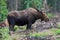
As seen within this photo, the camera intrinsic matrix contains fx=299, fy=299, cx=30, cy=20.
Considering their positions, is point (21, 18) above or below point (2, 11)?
above

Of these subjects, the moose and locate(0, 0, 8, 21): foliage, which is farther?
locate(0, 0, 8, 21): foliage

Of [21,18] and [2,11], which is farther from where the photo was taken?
[2,11]

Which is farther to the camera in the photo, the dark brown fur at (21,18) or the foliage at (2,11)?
the foliage at (2,11)

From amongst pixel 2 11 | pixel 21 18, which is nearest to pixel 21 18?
pixel 21 18

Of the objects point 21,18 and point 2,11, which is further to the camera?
point 2,11

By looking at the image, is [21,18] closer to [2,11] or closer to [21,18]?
[21,18]

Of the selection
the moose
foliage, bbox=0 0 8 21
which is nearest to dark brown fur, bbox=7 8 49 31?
the moose

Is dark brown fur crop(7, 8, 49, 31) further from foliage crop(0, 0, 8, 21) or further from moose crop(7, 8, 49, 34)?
foliage crop(0, 0, 8, 21)

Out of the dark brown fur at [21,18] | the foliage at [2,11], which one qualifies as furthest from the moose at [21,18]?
the foliage at [2,11]

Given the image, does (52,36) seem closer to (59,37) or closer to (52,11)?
(59,37)

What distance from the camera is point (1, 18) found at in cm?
3338

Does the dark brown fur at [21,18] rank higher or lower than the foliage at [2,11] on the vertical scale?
higher

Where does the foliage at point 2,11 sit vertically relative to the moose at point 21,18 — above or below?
below

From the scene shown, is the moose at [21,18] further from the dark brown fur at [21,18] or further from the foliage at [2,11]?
the foliage at [2,11]
